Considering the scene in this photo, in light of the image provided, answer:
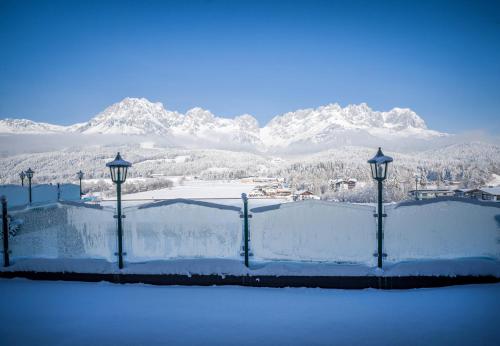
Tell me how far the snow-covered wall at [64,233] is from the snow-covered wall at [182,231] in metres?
0.40

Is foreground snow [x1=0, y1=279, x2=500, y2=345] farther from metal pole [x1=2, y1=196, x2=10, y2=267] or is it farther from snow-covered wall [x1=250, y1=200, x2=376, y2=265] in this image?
metal pole [x1=2, y1=196, x2=10, y2=267]

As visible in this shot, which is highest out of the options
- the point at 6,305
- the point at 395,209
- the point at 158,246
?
the point at 395,209

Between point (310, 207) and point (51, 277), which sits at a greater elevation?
point (310, 207)

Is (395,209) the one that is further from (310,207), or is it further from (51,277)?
(51,277)

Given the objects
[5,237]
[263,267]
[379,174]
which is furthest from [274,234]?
[5,237]

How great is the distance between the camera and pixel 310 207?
557 centimetres

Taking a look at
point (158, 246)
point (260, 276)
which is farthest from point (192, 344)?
point (158, 246)

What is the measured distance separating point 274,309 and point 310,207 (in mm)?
1844

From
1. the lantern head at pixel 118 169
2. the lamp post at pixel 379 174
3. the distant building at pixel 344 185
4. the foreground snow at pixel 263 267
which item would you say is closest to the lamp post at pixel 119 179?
the lantern head at pixel 118 169

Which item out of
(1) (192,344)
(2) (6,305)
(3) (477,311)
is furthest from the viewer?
(2) (6,305)

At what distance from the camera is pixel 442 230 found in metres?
5.36

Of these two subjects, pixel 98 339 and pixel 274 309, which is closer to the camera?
pixel 98 339

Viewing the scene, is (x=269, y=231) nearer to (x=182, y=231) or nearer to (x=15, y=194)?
(x=182, y=231)

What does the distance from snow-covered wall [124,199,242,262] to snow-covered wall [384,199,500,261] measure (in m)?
2.63
